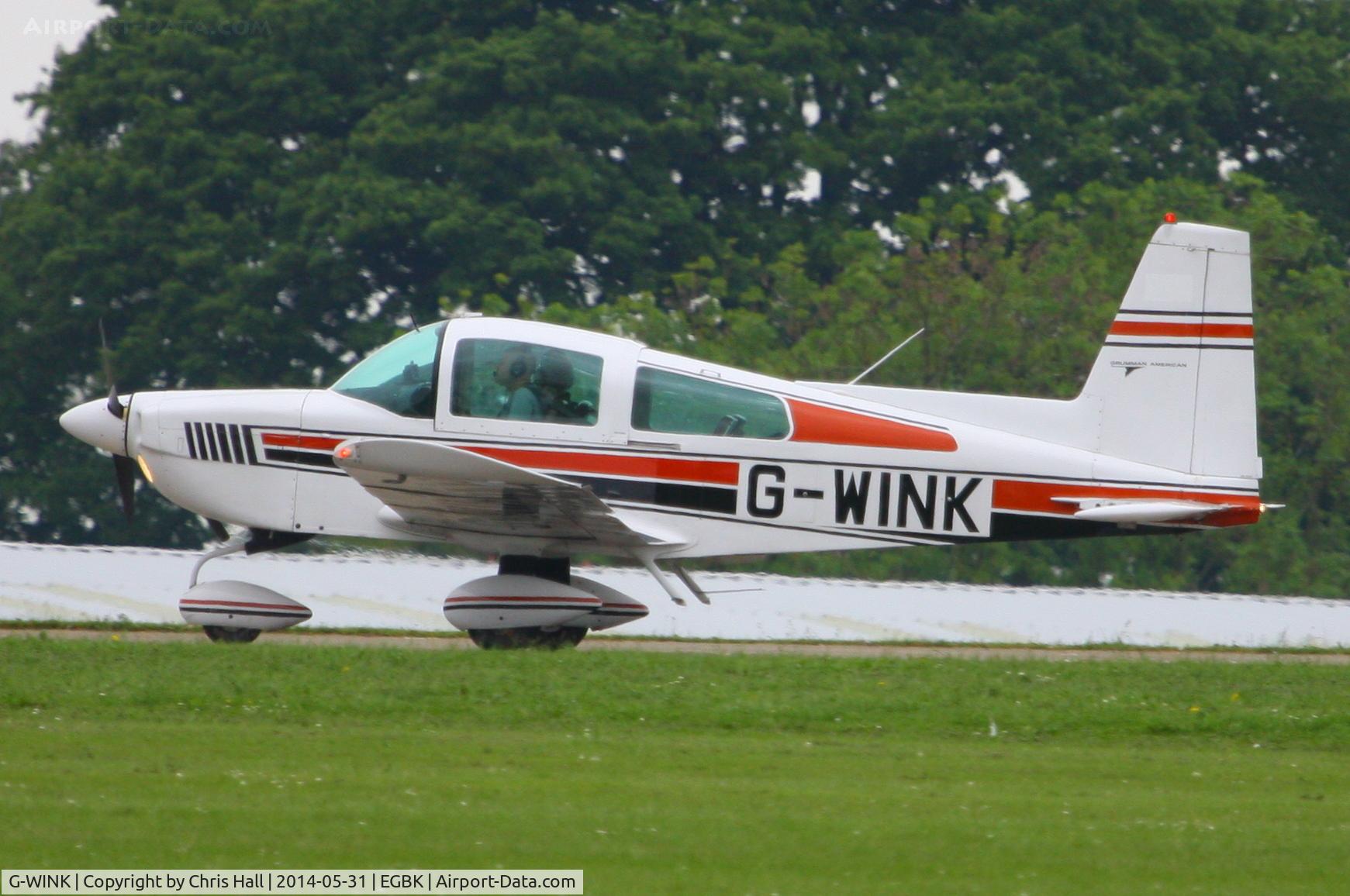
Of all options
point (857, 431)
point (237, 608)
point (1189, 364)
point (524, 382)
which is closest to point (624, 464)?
point (524, 382)

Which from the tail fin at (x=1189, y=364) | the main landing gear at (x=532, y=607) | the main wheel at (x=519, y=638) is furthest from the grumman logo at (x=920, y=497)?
the main wheel at (x=519, y=638)

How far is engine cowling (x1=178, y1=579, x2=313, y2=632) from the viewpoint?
11.4 m

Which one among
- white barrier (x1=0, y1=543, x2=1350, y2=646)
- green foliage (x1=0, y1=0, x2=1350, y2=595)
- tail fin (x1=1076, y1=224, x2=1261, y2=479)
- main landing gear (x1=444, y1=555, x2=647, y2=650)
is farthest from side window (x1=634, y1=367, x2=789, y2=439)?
green foliage (x1=0, y1=0, x2=1350, y2=595)

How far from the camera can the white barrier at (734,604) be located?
13.9 m

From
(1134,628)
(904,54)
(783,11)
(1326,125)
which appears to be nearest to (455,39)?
(783,11)

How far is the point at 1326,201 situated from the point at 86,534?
2506 centimetres

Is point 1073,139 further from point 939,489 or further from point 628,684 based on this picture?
point 628,684

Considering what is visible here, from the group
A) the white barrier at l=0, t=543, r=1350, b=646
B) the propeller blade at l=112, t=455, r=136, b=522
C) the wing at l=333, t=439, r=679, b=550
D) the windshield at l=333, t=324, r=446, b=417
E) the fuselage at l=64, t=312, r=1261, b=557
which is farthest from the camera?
the white barrier at l=0, t=543, r=1350, b=646

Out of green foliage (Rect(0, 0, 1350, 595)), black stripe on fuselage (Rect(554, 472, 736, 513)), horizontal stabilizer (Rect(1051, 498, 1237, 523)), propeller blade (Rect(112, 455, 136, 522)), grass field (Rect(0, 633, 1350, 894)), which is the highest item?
green foliage (Rect(0, 0, 1350, 595))

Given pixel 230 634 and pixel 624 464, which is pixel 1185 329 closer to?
pixel 624 464

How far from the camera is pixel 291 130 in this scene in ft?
113

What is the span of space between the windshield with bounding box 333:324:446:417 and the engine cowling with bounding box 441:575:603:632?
1.19 meters

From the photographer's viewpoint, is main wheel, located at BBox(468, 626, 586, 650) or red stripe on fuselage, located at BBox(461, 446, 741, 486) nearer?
red stripe on fuselage, located at BBox(461, 446, 741, 486)

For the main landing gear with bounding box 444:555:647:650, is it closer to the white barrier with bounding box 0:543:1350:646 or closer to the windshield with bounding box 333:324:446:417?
the windshield with bounding box 333:324:446:417
